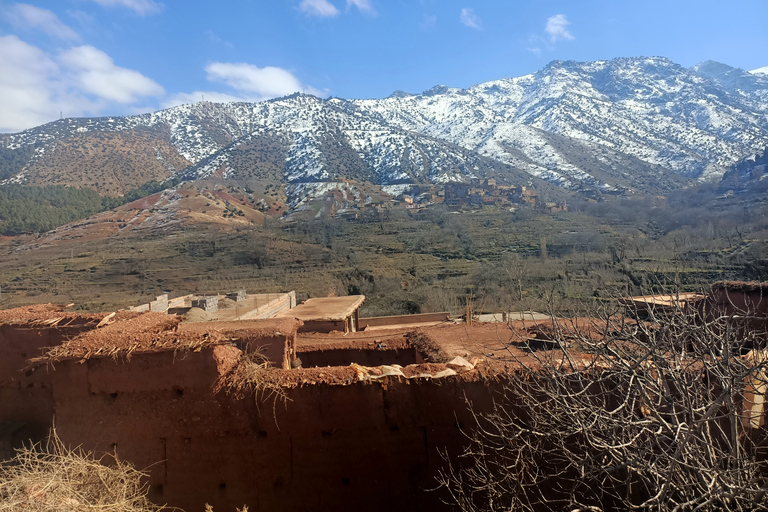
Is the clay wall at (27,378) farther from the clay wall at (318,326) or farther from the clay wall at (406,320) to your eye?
the clay wall at (406,320)

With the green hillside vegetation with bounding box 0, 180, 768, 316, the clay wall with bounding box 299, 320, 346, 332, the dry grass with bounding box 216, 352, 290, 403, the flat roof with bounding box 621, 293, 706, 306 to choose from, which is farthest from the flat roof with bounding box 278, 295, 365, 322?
the green hillside vegetation with bounding box 0, 180, 768, 316

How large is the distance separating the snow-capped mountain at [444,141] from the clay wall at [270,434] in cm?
7007

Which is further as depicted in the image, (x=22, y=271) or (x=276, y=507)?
(x=22, y=271)

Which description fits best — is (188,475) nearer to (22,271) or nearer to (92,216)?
(22,271)

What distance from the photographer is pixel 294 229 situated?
56531 millimetres

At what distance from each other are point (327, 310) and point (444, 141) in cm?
9592

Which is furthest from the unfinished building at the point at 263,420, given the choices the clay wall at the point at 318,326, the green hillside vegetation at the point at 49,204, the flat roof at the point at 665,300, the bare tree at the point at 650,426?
the green hillside vegetation at the point at 49,204

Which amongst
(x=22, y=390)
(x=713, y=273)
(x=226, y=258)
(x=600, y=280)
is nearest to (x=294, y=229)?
(x=226, y=258)

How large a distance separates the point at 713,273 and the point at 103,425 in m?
31.4

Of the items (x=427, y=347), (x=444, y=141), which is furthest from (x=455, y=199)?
(x=427, y=347)

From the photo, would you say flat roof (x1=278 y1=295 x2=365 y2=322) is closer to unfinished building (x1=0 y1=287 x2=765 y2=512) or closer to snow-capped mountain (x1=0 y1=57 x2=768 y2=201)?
unfinished building (x1=0 y1=287 x2=765 y2=512)

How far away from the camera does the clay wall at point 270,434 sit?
5648 millimetres

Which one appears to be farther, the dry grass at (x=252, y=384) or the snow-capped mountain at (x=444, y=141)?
the snow-capped mountain at (x=444, y=141)

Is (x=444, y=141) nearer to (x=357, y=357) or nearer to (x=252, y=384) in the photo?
(x=357, y=357)
